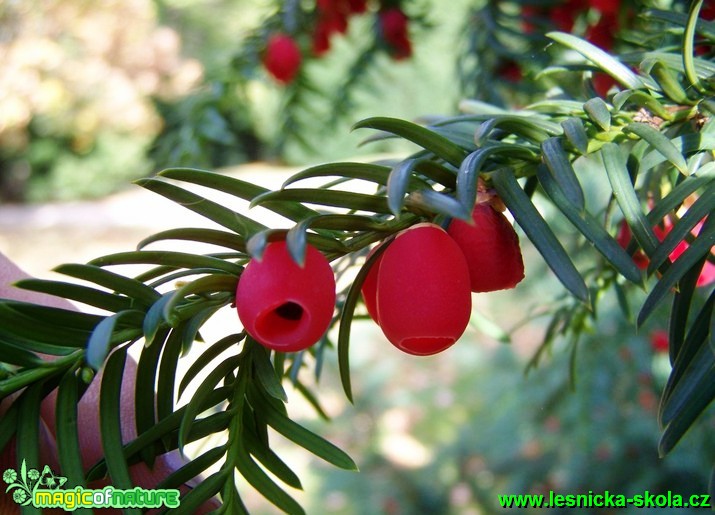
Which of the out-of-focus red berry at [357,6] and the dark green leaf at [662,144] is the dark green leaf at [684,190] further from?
the out-of-focus red berry at [357,6]

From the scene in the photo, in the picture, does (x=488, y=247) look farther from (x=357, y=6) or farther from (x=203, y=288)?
(x=357, y=6)

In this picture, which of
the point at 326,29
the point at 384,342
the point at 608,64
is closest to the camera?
the point at 608,64

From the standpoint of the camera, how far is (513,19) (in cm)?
88

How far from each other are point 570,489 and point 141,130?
5.39m

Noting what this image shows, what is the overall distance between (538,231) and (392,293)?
75mm

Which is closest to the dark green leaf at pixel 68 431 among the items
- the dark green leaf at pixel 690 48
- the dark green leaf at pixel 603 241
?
the dark green leaf at pixel 603 241

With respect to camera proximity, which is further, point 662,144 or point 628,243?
point 628,243

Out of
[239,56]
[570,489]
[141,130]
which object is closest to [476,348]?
[570,489]

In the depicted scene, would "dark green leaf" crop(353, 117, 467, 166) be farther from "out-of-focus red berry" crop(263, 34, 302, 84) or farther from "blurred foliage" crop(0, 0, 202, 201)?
"blurred foliage" crop(0, 0, 202, 201)

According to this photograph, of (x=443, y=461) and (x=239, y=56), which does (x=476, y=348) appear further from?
(x=239, y=56)

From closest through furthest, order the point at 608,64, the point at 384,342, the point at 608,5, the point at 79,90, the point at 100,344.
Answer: the point at 100,344, the point at 608,64, the point at 608,5, the point at 384,342, the point at 79,90

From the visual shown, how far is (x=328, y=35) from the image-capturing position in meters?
1.05

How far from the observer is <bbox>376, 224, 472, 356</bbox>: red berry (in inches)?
12.3

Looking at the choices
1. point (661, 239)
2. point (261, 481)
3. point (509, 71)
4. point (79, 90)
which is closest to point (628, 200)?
point (661, 239)
